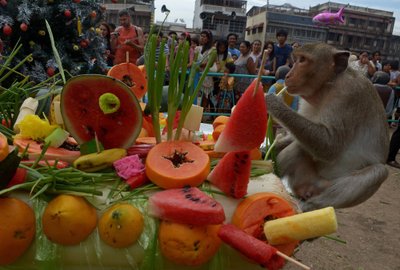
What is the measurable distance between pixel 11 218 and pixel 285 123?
1.37m

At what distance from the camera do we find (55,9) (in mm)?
3686

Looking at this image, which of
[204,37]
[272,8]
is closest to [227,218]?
[204,37]

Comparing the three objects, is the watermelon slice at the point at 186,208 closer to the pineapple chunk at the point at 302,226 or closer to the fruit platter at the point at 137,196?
the fruit platter at the point at 137,196

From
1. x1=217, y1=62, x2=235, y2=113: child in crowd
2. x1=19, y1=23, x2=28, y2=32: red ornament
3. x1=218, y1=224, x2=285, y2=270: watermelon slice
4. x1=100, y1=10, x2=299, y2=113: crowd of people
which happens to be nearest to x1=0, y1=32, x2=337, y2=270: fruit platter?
x1=218, y1=224, x2=285, y2=270: watermelon slice

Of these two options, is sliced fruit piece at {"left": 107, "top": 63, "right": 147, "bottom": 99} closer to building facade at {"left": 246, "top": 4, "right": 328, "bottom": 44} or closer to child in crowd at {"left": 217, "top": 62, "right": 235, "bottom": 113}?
child in crowd at {"left": 217, "top": 62, "right": 235, "bottom": 113}

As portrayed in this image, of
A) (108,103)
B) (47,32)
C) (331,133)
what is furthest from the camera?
(47,32)

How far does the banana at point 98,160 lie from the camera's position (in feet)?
4.53

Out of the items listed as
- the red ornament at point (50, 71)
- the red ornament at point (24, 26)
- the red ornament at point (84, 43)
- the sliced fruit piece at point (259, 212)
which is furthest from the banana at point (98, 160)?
the red ornament at point (84, 43)

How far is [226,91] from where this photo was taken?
6824 mm

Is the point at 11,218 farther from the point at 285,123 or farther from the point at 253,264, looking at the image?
the point at 285,123

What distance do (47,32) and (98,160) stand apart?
2904 millimetres

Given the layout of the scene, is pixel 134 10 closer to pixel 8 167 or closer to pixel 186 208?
pixel 8 167

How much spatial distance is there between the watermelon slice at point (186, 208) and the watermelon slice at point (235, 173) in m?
0.14

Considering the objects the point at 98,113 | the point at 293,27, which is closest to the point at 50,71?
the point at 98,113
